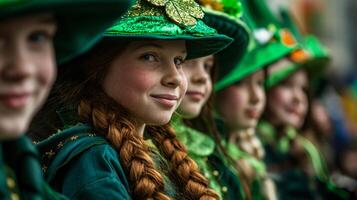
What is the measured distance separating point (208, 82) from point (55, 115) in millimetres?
803

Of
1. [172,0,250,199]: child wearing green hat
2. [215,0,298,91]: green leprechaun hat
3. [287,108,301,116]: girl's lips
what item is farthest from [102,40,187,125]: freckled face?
[287,108,301,116]: girl's lips

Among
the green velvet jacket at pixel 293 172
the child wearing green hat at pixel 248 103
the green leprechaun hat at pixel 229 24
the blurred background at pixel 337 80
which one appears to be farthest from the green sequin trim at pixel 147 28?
the blurred background at pixel 337 80

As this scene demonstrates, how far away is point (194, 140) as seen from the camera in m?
3.49

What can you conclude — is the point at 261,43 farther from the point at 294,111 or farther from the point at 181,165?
the point at 181,165

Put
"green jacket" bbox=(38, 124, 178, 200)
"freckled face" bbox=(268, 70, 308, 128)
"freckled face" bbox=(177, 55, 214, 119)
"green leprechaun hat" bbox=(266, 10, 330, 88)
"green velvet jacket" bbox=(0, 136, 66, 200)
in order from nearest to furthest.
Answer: "green velvet jacket" bbox=(0, 136, 66, 200)
"green jacket" bbox=(38, 124, 178, 200)
"freckled face" bbox=(177, 55, 214, 119)
"green leprechaun hat" bbox=(266, 10, 330, 88)
"freckled face" bbox=(268, 70, 308, 128)

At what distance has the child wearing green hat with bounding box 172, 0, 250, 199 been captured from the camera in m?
3.42

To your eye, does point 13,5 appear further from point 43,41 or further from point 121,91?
point 121,91

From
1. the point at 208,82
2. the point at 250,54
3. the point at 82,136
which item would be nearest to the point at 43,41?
the point at 82,136

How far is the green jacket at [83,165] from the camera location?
8.10 ft

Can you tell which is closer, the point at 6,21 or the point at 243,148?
the point at 6,21

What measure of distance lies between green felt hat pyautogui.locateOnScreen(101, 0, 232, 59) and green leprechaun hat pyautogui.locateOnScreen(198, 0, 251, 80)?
50cm

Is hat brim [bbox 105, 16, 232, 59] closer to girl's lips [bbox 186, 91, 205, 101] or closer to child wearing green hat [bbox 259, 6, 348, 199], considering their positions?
girl's lips [bbox 186, 91, 205, 101]

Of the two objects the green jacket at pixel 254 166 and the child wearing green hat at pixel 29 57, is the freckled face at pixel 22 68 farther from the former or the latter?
the green jacket at pixel 254 166

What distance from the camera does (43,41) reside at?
1978mm
